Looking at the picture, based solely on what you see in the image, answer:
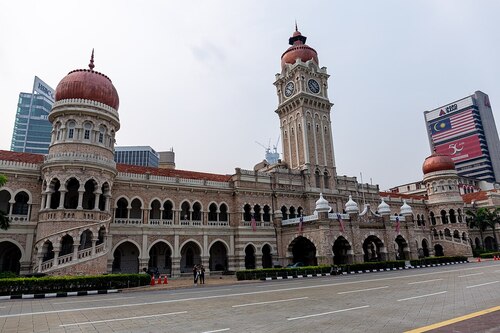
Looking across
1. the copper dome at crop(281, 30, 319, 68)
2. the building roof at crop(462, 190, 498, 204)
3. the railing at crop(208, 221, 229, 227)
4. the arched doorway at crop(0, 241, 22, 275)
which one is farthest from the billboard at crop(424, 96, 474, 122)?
the arched doorway at crop(0, 241, 22, 275)

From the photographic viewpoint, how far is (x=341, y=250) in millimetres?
32781

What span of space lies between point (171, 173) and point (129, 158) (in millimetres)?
87776

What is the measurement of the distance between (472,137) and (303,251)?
332 ft

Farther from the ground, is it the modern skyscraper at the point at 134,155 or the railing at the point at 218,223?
the modern skyscraper at the point at 134,155

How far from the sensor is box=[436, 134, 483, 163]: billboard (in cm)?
10762

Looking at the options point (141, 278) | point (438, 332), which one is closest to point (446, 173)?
point (141, 278)

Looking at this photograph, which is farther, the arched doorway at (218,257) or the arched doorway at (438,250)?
the arched doorway at (438,250)

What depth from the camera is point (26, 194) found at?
82.7ft

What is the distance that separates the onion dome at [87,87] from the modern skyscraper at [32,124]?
88.8 metres

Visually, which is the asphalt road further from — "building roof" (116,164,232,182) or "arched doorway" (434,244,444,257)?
"arched doorway" (434,244,444,257)

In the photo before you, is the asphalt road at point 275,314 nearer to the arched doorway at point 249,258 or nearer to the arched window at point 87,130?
the arched window at point 87,130

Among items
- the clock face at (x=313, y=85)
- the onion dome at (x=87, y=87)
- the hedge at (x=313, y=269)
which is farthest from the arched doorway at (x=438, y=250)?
the onion dome at (x=87, y=87)

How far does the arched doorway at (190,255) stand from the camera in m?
31.7

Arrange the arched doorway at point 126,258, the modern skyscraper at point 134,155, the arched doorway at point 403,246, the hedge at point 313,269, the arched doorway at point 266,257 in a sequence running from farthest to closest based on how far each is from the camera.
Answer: the modern skyscraper at point 134,155 < the arched doorway at point 403,246 < the arched doorway at point 266,257 < the arched doorway at point 126,258 < the hedge at point 313,269
